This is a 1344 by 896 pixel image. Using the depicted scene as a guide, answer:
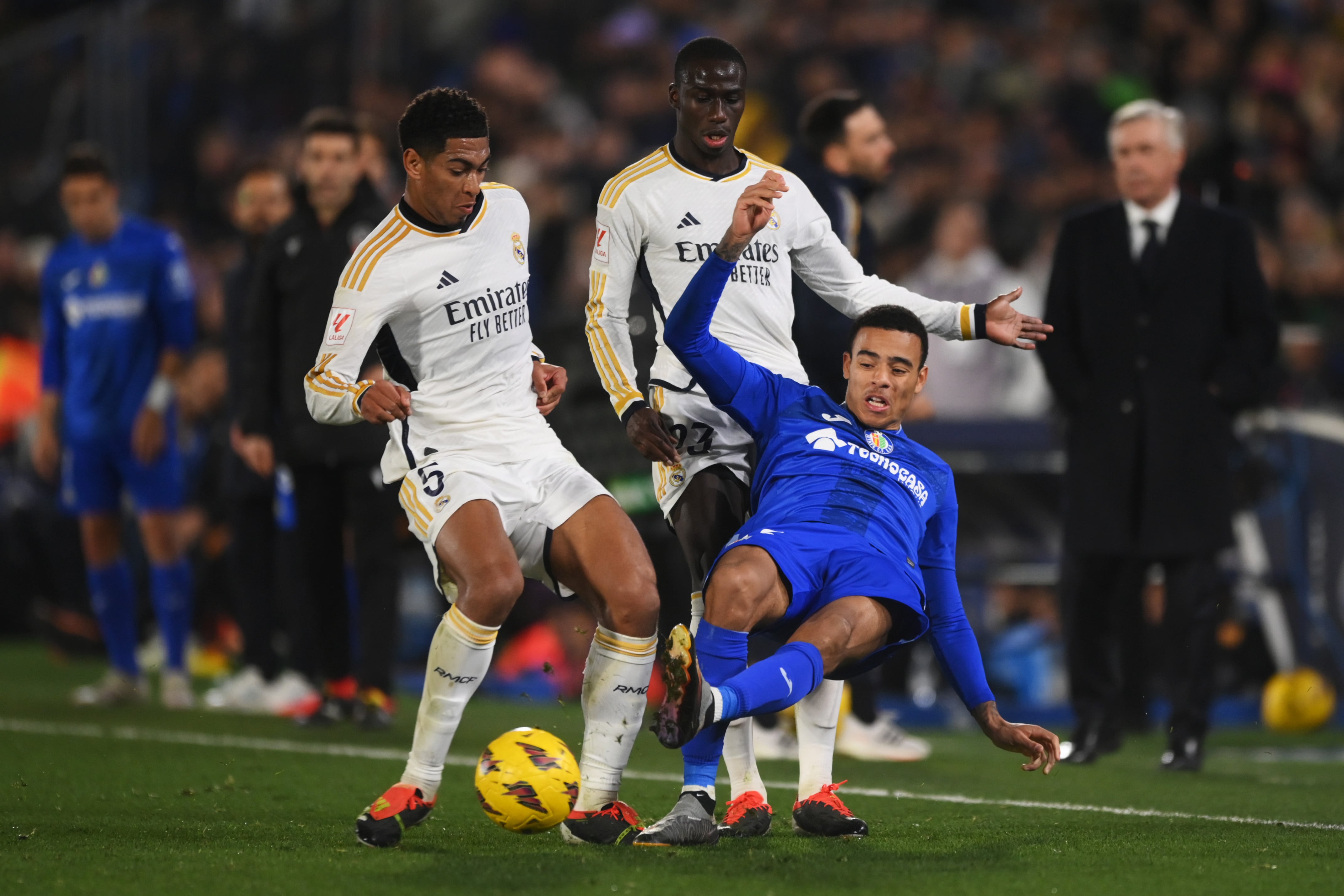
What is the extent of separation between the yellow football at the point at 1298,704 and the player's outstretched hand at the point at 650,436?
4.82 meters

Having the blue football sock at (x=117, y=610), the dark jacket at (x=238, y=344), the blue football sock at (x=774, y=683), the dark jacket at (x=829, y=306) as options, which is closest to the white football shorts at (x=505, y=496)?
the blue football sock at (x=774, y=683)

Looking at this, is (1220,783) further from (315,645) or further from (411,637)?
(411,637)

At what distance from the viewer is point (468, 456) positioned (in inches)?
189

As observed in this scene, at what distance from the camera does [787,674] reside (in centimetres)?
433

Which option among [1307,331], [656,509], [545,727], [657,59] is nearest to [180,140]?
[657,59]

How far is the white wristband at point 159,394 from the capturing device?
889cm

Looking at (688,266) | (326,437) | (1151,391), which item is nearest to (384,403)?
(688,266)

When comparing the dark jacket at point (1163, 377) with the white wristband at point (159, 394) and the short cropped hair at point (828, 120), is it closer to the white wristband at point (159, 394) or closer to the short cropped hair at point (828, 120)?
the short cropped hair at point (828, 120)

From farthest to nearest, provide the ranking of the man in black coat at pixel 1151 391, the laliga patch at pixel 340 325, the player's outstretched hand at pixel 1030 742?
the man in black coat at pixel 1151 391 → the laliga patch at pixel 340 325 → the player's outstretched hand at pixel 1030 742

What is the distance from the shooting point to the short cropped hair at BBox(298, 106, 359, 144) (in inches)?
310

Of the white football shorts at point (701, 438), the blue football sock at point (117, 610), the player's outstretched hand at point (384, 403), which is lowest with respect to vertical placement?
the blue football sock at point (117, 610)

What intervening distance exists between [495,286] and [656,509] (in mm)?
4816

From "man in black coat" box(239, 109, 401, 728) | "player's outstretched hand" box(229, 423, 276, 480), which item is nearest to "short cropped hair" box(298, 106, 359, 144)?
"man in black coat" box(239, 109, 401, 728)

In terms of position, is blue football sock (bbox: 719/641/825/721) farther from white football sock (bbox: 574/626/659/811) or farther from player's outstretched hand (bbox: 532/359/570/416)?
player's outstretched hand (bbox: 532/359/570/416)
